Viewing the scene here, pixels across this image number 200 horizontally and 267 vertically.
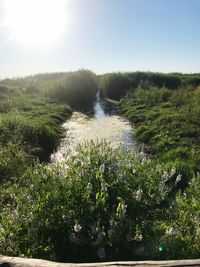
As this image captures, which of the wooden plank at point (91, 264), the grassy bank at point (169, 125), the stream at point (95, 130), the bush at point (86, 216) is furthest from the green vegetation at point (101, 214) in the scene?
the stream at point (95, 130)


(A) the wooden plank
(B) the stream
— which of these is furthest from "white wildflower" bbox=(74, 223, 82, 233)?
(B) the stream

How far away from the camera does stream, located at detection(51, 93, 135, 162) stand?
A: 17.9 m

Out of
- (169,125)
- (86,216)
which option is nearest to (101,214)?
(86,216)

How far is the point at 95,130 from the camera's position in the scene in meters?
21.5

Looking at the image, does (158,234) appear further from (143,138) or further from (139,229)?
(143,138)

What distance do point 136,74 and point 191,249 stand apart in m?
37.3

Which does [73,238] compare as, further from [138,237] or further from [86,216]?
[138,237]

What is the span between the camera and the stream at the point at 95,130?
1785 cm

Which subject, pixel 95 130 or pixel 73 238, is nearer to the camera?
pixel 73 238

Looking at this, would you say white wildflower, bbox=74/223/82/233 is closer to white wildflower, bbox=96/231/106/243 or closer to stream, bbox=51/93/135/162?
white wildflower, bbox=96/231/106/243

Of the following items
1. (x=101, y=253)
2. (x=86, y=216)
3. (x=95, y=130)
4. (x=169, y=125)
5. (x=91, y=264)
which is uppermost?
(x=91, y=264)

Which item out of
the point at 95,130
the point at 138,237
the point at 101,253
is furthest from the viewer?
the point at 95,130

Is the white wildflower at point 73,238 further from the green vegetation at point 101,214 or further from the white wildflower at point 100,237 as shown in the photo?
the white wildflower at point 100,237

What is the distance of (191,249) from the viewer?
555 centimetres
